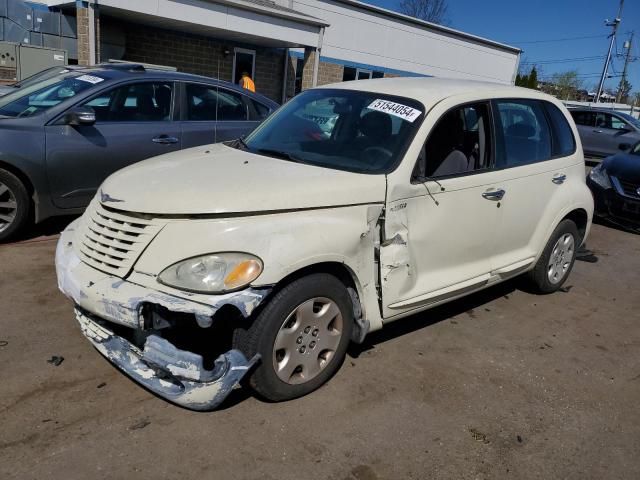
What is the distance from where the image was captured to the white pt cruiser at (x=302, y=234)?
2.64 meters

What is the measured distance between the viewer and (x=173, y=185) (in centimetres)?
295

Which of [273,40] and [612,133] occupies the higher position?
[273,40]

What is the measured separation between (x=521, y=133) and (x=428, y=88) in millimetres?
1033

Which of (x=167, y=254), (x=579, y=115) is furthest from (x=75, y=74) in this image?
(x=579, y=115)

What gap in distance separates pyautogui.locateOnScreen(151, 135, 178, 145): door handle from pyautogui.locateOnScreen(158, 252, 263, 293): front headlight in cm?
331

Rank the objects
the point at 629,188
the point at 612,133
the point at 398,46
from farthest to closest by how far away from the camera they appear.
→ 1. the point at 398,46
2. the point at 612,133
3. the point at 629,188

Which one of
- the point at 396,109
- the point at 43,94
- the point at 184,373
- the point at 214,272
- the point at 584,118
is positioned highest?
the point at 584,118

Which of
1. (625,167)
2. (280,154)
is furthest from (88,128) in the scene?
(625,167)

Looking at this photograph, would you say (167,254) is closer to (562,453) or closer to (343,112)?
(343,112)

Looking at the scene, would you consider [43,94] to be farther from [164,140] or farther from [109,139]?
[164,140]

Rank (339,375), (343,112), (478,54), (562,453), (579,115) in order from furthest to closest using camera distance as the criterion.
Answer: (478,54) < (579,115) < (343,112) < (339,375) < (562,453)

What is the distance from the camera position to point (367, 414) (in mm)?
3012

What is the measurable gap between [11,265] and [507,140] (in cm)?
413

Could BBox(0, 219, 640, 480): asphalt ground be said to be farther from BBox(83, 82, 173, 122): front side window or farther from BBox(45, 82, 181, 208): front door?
BBox(83, 82, 173, 122): front side window
